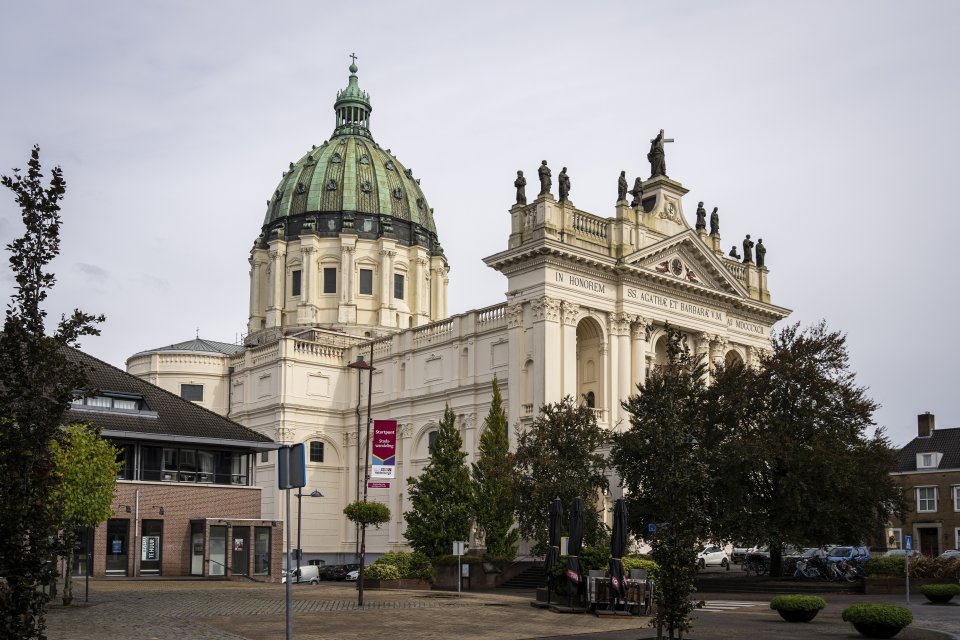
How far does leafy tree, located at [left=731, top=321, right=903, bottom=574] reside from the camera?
4453 centimetres

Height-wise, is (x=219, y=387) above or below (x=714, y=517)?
above

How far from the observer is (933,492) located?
76.4m

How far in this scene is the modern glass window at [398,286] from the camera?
94938 mm

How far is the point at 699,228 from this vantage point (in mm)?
70438

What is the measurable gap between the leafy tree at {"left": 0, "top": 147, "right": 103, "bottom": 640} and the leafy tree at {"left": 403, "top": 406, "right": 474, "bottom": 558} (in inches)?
1321

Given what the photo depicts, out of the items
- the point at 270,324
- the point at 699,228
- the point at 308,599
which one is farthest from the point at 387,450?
the point at 270,324

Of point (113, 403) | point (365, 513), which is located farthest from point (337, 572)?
point (365, 513)

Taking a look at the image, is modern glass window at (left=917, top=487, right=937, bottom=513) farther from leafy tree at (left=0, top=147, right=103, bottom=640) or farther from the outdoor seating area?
leafy tree at (left=0, top=147, right=103, bottom=640)

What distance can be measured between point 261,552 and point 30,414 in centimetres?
3515

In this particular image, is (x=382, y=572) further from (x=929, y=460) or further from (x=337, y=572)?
(x=929, y=460)

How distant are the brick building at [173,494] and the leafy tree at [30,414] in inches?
1217

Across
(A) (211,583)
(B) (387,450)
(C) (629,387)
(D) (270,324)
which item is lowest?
(A) (211,583)

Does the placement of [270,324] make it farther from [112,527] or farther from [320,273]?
[112,527]

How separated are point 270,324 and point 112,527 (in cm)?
4741
